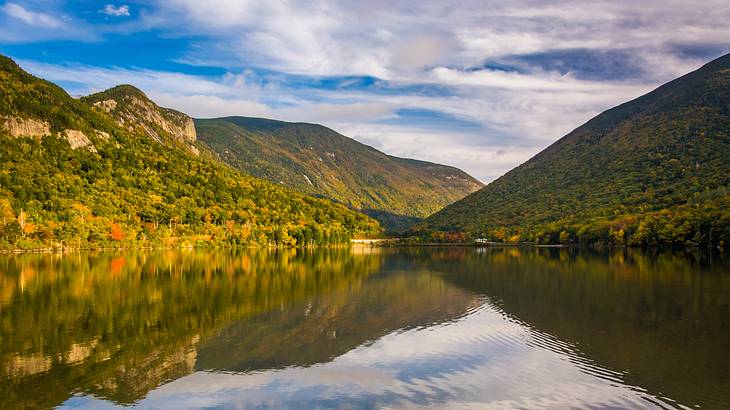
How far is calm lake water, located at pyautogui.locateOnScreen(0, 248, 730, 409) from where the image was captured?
1889 cm

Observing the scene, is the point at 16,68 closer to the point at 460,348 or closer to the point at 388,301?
the point at 388,301

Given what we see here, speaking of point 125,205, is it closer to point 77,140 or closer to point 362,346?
point 77,140

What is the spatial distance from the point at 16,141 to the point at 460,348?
15207cm

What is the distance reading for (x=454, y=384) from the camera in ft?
67.1

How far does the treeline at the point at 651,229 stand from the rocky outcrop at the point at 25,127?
5656 inches

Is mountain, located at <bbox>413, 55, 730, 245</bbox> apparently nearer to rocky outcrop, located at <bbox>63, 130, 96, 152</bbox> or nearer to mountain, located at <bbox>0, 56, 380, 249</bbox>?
mountain, located at <bbox>0, 56, 380, 249</bbox>

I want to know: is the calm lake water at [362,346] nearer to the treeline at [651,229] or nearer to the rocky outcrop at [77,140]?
the treeline at [651,229]

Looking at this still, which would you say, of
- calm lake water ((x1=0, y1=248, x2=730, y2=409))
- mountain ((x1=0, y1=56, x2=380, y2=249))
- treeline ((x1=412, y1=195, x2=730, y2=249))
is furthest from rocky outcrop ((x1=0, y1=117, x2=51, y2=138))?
treeline ((x1=412, y1=195, x2=730, y2=249))

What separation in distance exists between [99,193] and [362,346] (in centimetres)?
12489

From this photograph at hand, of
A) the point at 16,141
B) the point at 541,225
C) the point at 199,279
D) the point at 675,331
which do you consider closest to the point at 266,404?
the point at 675,331

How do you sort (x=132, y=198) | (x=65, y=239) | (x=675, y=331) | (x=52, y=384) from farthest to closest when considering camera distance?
(x=132, y=198), (x=65, y=239), (x=675, y=331), (x=52, y=384)

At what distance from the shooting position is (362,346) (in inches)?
1062

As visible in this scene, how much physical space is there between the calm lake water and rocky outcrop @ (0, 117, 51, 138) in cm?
12077

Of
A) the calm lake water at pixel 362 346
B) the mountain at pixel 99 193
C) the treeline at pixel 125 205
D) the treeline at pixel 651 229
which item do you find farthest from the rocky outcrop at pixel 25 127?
the treeline at pixel 651 229
